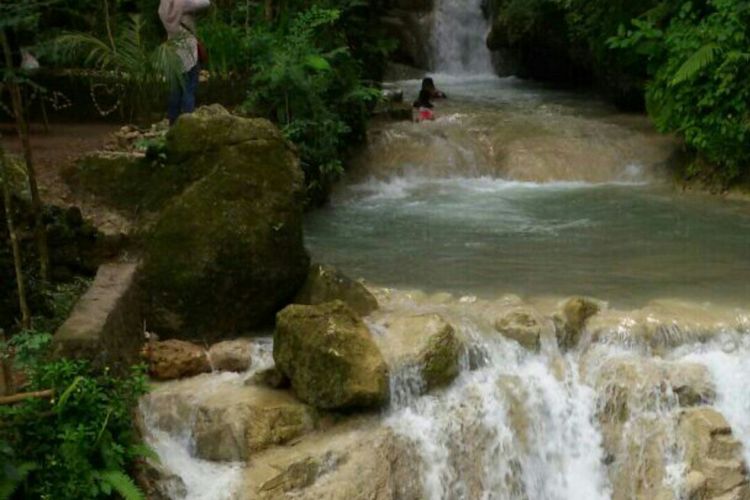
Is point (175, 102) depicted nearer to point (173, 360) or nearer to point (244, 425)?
point (173, 360)

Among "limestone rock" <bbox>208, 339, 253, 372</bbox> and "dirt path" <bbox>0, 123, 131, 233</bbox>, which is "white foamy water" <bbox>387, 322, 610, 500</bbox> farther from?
"dirt path" <bbox>0, 123, 131, 233</bbox>

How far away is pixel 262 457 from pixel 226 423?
1.07 ft

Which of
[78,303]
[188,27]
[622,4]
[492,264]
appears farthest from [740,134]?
[78,303]

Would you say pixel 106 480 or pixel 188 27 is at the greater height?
pixel 188 27

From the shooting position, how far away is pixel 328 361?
21.1 ft

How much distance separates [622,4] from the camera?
14188 mm

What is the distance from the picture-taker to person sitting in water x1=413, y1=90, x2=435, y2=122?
15.1 m

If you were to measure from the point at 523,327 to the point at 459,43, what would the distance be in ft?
51.6

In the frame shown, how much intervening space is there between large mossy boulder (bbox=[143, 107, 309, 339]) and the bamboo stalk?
79.4 inches

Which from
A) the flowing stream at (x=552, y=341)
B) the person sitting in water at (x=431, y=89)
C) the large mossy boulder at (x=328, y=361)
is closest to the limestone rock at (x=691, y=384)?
the flowing stream at (x=552, y=341)

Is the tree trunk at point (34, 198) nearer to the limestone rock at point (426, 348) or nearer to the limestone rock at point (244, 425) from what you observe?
the limestone rock at point (244, 425)

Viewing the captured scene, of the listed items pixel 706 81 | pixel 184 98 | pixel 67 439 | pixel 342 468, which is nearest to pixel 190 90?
pixel 184 98

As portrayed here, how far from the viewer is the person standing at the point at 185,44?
932 centimetres

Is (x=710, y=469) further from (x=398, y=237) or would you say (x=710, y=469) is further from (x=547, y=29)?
(x=547, y=29)
